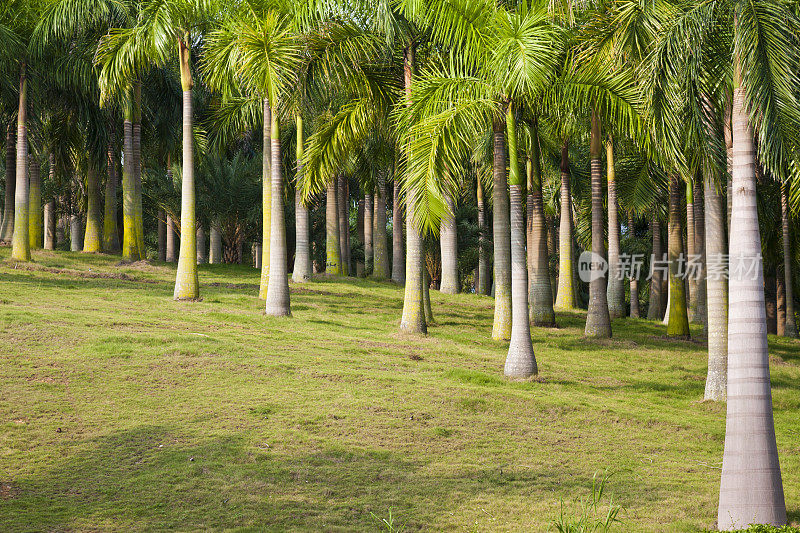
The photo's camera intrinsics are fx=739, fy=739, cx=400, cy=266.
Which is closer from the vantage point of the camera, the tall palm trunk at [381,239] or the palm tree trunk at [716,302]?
the palm tree trunk at [716,302]

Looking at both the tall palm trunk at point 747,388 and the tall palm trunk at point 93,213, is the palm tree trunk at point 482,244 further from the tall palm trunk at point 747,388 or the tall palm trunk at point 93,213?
the tall palm trunk at point 747,388

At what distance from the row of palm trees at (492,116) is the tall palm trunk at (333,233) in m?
0.12

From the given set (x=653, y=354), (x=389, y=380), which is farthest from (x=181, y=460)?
(x=653, y=354)

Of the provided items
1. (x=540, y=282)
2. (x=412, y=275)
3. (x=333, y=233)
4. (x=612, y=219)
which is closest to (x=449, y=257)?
(x=333, y=233)

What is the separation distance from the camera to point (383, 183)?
3153 centimetres

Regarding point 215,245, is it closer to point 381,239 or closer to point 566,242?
point 381,239

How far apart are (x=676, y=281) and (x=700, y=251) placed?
213 cm

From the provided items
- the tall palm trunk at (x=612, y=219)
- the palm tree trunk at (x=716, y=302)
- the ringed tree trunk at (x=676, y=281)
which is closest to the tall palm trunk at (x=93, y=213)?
the tall palm trunk at (x=612, y=219)

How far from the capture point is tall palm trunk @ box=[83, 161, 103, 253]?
28.2m

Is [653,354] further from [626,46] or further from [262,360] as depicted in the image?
[262,360]

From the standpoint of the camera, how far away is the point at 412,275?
56.3ft

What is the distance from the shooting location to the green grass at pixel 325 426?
7508 mm

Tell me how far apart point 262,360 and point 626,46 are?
8.25 m

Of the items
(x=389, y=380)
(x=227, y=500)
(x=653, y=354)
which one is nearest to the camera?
(x=227, y=500)
